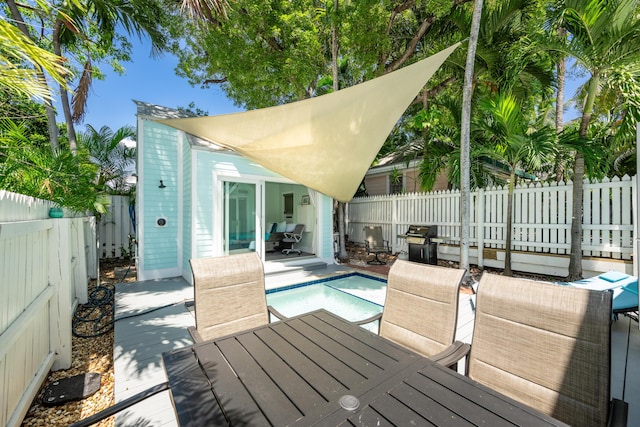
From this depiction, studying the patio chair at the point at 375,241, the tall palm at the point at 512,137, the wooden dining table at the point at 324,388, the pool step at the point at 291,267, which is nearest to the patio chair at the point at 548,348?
the wooden dining table at the point at 324,388

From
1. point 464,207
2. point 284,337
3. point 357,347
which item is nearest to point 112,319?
point 284,337

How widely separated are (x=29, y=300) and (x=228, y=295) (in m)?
1.53

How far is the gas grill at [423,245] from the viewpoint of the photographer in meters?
6.68

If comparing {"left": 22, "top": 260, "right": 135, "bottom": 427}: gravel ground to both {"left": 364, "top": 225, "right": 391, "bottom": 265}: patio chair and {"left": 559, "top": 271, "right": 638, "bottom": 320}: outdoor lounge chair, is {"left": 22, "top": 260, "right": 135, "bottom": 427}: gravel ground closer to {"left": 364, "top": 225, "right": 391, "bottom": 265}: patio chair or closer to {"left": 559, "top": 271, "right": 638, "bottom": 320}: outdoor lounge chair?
{"left": 559, "top": 271, "right": 638, "bottom": 320}: outdoor lounge chair

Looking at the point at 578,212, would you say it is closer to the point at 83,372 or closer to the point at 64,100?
the point at 83,372

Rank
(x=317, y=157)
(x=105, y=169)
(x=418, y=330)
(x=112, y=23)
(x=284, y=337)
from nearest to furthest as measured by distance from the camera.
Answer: (x=284, y=337) → (x=418, y=330) → (x=317, y=157) → (x=112, y=23) → (x=105, y=169)

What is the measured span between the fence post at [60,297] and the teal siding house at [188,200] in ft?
9.29

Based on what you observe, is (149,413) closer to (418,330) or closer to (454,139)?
(418,330)

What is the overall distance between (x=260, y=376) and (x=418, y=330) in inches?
53.0

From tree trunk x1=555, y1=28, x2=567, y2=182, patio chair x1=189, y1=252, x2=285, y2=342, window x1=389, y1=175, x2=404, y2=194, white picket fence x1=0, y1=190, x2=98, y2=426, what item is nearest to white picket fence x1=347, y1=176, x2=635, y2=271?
tree trunk x1=555, y1=28, x2=567, y2=182

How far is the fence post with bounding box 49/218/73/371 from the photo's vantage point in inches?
108

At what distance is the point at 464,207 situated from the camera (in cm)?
529

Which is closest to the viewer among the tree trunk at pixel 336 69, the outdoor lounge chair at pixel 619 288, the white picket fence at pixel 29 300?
the white picket fence at pixel 29 300

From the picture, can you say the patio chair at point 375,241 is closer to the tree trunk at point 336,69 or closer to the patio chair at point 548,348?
the tree trunk at point 336,69
